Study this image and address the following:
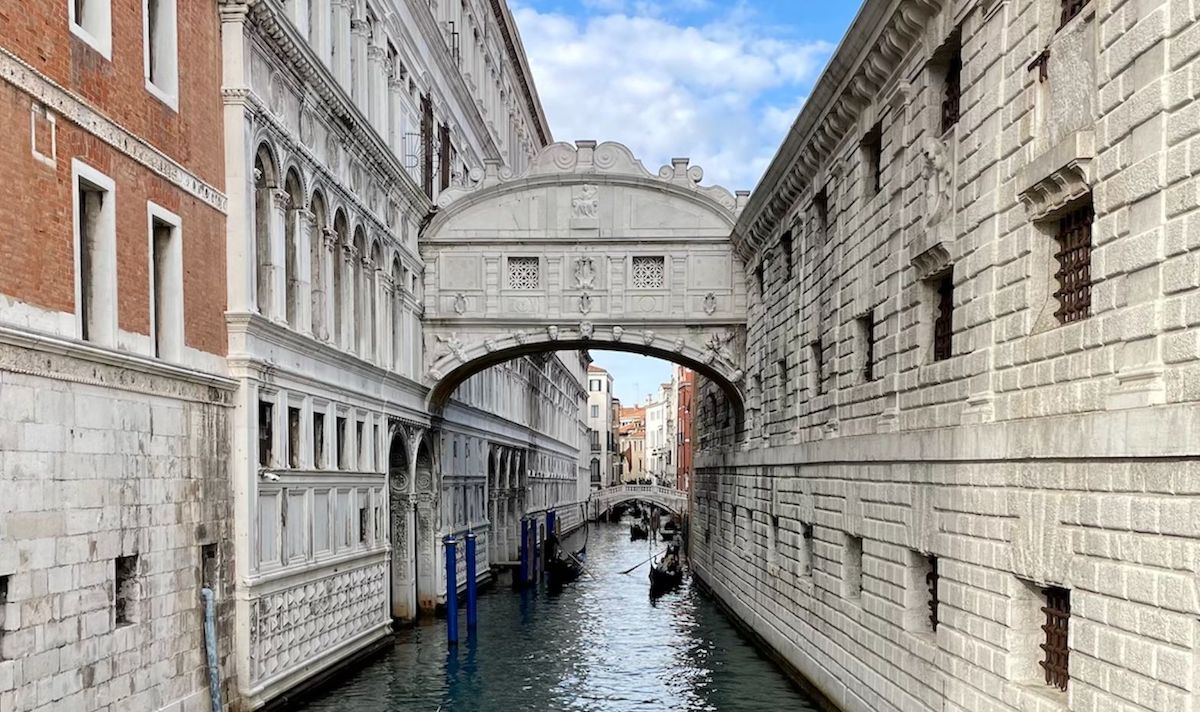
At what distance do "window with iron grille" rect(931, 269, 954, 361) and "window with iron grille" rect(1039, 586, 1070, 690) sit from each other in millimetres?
2836

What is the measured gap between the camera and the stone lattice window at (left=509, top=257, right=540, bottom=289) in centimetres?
2155

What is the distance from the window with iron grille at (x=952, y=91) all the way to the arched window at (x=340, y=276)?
29.1 ft

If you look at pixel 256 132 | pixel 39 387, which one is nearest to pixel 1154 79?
pixel 39 387

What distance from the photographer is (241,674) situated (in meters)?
12.6

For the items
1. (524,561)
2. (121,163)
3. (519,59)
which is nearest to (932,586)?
(121,163)

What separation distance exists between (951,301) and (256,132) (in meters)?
7.57

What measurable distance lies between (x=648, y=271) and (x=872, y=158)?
8.40 meters

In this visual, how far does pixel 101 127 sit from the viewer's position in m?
9.74

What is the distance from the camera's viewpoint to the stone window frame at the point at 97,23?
9719 millimetres

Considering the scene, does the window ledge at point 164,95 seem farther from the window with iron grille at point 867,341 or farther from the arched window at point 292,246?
the window with iron grille at point 867,341

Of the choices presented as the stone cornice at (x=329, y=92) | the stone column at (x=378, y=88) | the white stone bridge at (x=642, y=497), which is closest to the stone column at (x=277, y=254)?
the stone cornice at (x=329, y=92)

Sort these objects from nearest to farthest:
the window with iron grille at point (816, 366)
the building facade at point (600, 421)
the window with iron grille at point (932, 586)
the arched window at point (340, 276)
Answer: the window with iron grille at point (932, 586) < the window with iron grille at point (816, 366) < the arched window at point (340, 276) < the building facade at point (600, 421)

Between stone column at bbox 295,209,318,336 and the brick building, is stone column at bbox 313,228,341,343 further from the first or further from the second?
the brick building

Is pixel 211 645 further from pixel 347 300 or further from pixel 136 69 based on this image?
pixel 347 300
